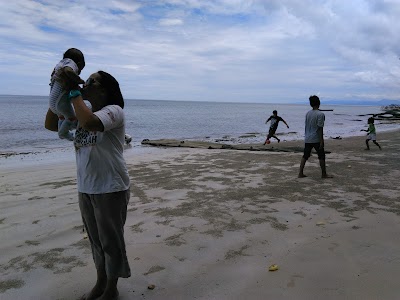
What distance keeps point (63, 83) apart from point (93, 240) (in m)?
1.30

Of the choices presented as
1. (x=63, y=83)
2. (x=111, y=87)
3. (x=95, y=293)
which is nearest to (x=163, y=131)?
(x=95, y=293)

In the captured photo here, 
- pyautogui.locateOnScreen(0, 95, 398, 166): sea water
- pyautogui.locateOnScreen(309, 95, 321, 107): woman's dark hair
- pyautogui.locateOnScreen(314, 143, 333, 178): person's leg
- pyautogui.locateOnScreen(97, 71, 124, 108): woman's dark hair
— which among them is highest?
pyautogui.locateOnScreen(309, 95, 321, 107): woman's dark hair

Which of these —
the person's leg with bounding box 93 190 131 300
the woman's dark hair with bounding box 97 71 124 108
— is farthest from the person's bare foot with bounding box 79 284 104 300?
the woman's dark hair with bounding box 97 71 124 108

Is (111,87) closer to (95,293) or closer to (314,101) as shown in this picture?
(95,293)

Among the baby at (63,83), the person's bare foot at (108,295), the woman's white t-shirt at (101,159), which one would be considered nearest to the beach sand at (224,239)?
the person's bare foot at (108,295)

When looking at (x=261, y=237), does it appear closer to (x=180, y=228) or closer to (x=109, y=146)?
(x=180, y=228)

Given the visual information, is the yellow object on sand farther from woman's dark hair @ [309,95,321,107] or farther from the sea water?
the sea water

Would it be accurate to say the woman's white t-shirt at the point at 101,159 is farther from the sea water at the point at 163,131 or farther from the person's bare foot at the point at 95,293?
the sea water at the point at 163,131

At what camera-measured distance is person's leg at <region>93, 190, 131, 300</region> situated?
2.72 meters

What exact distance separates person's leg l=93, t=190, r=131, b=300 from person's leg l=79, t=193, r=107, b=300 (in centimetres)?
10

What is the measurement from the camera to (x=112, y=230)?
2.78 m

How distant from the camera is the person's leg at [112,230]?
2717mm

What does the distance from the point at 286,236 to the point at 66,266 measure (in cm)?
259

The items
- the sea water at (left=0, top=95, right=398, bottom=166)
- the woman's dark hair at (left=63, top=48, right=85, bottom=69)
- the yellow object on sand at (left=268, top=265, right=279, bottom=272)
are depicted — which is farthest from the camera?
the sea water at (left=0, top=95, right=398, bottom=166)
